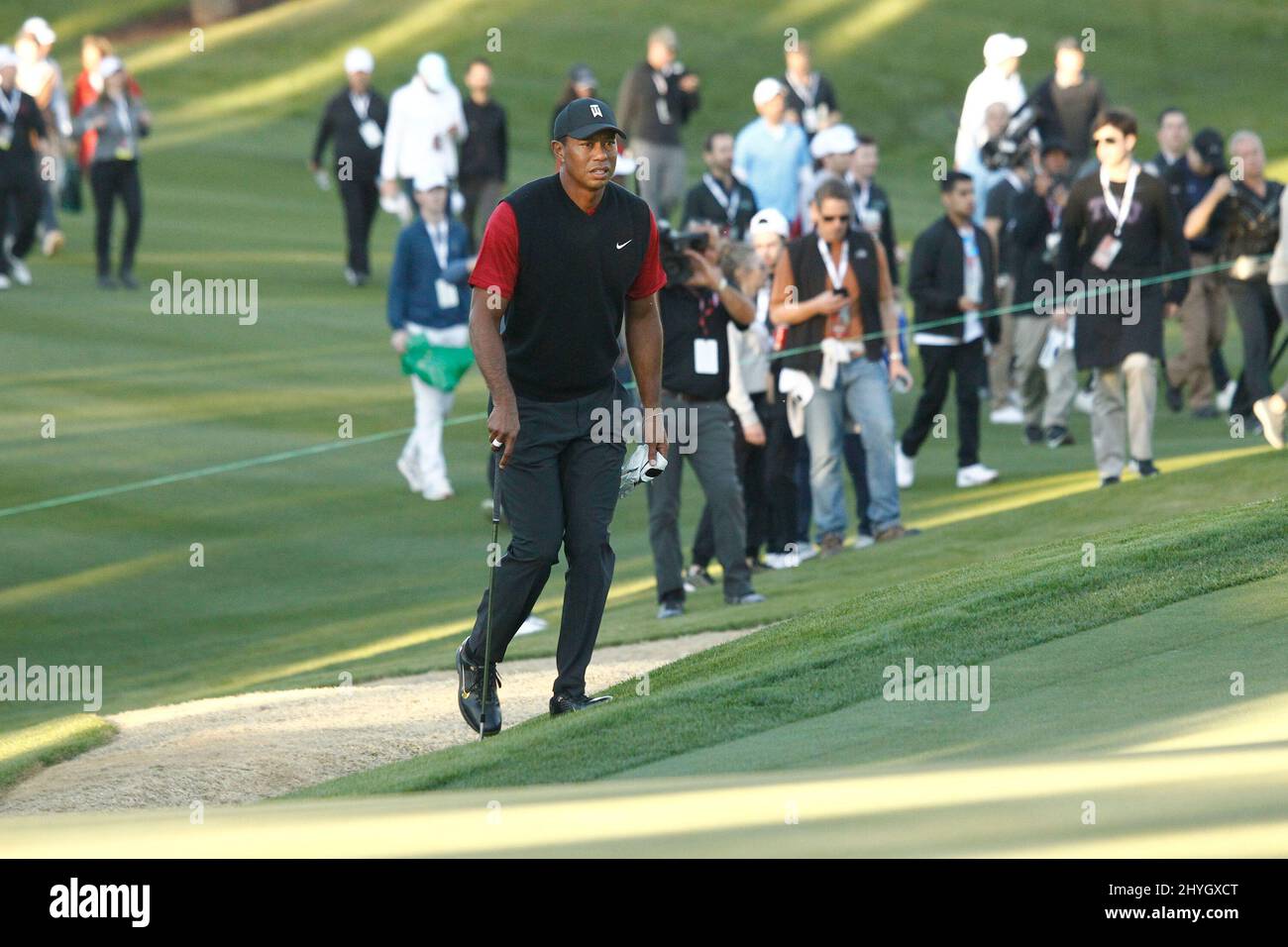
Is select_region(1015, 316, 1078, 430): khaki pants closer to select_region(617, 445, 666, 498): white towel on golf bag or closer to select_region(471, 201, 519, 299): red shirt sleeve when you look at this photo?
select_region(617, 445, 666, 498): white towel on golf bag

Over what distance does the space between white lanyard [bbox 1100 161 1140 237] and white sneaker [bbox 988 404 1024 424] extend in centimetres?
578

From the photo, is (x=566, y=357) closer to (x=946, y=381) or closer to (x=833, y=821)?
(x=833, y=821)

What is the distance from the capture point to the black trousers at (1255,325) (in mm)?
16500

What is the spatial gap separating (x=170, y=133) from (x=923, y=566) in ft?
85.0

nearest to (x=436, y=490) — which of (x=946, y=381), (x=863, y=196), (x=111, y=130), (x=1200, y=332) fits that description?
(x=946, y=381)

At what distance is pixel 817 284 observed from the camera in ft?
45.6

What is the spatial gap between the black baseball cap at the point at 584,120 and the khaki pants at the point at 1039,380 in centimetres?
1025

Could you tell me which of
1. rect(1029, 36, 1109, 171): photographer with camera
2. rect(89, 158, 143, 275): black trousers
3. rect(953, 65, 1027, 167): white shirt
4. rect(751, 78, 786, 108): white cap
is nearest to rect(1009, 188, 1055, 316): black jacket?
rect(953, 65, 1027, 167): white shirt

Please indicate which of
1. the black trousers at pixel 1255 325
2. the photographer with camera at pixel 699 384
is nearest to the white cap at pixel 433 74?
the black trousers at pixel 1255 325

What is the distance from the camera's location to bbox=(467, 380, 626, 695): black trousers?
8258mm

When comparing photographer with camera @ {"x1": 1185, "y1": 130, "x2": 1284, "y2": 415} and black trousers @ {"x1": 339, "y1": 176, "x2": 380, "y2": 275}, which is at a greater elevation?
black trousers @ {"x1": 339, "y1": 176, "x2": 380, "y2": 275}

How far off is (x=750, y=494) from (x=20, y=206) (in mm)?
10726

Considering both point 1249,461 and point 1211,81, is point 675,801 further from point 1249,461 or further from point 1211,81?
point 1211,81

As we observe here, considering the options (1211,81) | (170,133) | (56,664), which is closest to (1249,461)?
(56,664)
